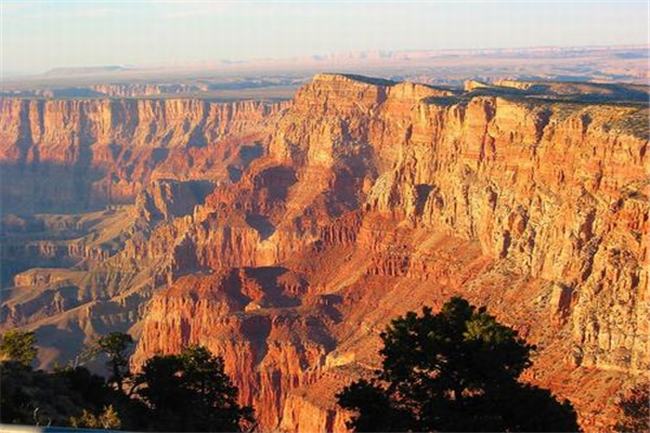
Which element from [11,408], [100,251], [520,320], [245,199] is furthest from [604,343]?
[100,251]

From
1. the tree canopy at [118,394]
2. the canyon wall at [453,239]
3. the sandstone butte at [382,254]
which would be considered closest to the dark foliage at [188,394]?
the tree canopy at [118,394]

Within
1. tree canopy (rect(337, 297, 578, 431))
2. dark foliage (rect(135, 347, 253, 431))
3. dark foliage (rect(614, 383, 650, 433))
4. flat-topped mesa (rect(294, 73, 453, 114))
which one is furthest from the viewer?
flat-topped mesa (rect(294, 73, 453, 114))

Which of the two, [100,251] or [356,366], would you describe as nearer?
[356,366]

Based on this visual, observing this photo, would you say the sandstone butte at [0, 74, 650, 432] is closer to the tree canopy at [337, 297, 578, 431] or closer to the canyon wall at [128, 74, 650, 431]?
the canyon wall at [128, 74, 650, 431]

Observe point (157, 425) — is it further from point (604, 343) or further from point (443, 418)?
point (604, 343)

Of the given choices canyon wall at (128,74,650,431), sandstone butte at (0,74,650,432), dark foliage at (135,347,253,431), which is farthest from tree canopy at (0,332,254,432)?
canyon wall at (128,74,650,431)

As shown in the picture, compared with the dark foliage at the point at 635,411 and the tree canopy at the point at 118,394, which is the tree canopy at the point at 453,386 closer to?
the dark foliage at the point at 635,411

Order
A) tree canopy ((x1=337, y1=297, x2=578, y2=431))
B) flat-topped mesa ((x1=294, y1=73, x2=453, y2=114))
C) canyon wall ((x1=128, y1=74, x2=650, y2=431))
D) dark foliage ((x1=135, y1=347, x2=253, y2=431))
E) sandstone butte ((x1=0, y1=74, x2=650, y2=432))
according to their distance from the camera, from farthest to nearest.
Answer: flat-topped mesa ((x1=294, y1=73, x2=453, y2=114))
sandstone butte ((x1=0, y1=74, x2=650, y2=432))
canyon wall ((x1=128, y1=74, x2=650, y2=431))
dark foliage ((x1=135, y1=347, x2=253, y2=431))
tree canopy ((x1=337, y1=297, x2=578, y2=431))
